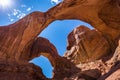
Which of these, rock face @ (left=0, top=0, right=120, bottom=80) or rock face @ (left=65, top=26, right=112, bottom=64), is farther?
rock face @ (left=65, top=26, right=112, bottom=64)

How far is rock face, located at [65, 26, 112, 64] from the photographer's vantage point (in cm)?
3422

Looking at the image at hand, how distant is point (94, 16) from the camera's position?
24203mm

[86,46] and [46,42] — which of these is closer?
[46,42]

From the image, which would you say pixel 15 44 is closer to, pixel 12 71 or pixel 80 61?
pixel 12 71

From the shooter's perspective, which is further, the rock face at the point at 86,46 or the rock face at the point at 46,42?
the rock face at the point at 86,46

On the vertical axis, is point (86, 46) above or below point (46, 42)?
below

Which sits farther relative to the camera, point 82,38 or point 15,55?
point 82,38

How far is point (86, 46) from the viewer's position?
35531 mm

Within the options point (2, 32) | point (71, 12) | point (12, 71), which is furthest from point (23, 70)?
point (71, 12)

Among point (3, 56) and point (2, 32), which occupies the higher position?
point (2, 32)

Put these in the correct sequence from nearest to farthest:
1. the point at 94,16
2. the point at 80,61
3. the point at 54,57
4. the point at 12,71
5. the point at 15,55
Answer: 1. the point at 12,71
2. the point at 15,55
3. the point at 94,16
4. the point at 54,57
5. the point at 80,61

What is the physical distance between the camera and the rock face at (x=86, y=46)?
3422cm

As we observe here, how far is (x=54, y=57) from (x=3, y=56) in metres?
11.0

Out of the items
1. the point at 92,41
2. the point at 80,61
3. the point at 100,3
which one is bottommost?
the point at 80,61
